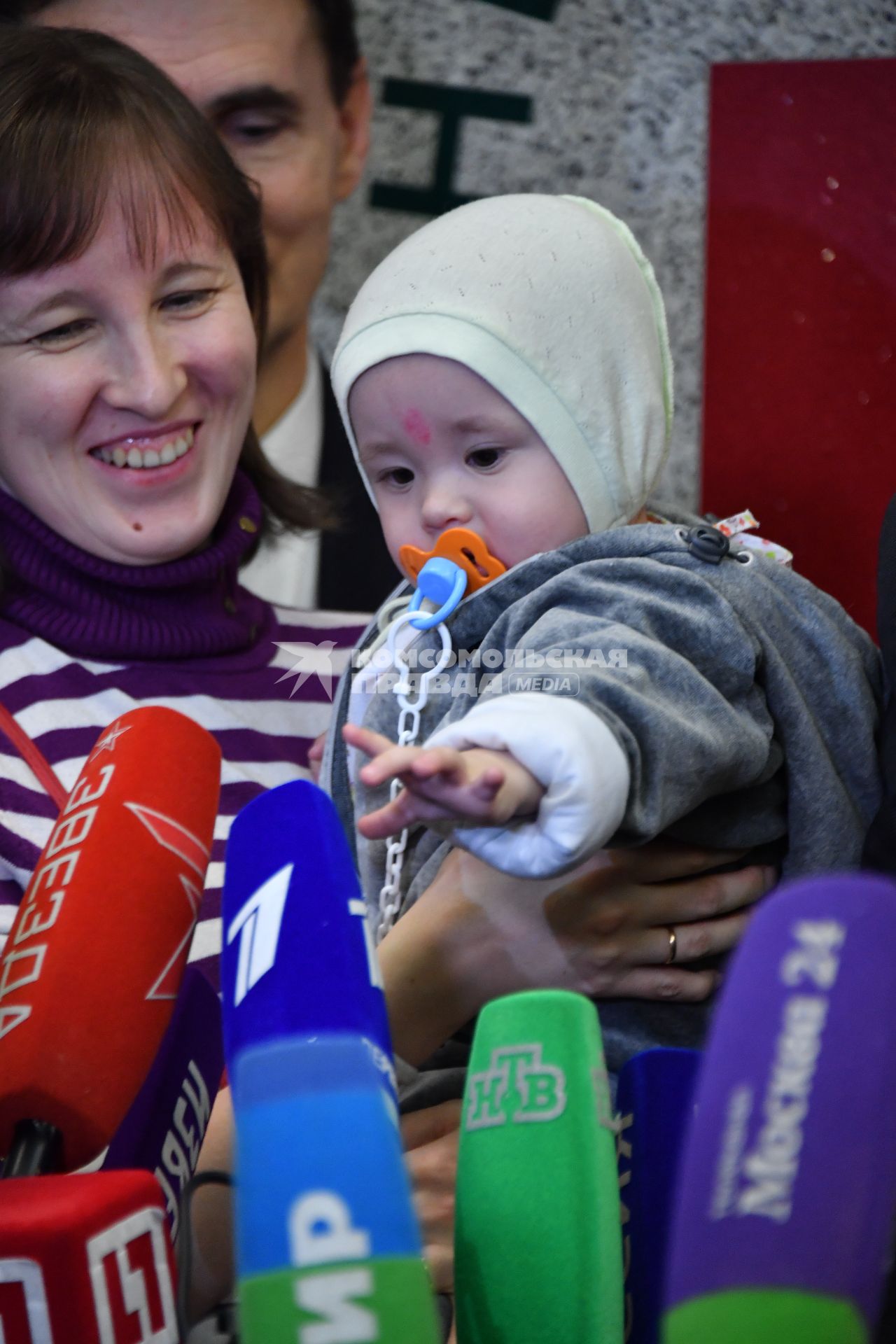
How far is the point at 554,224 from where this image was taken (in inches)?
45.2

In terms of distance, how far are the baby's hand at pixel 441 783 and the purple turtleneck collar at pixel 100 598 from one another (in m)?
0.69

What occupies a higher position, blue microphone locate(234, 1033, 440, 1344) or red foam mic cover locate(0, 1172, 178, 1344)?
blue microphone locate(234, 1033, 440, 1344)

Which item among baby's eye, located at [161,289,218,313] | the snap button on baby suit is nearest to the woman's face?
baby's eye, located at [161,289,218,313]

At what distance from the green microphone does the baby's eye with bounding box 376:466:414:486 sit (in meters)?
0.56

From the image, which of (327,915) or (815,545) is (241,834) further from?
(815,545)

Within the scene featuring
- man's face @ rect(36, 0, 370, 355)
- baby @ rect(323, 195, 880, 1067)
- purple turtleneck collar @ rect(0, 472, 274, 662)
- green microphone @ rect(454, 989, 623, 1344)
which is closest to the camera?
green microphone @ rect(454, 989, 623, 1344)

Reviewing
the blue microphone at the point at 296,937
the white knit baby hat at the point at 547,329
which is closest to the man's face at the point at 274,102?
the white knit baby hat at the point at 547,329

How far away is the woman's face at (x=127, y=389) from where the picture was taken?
1.28 meters

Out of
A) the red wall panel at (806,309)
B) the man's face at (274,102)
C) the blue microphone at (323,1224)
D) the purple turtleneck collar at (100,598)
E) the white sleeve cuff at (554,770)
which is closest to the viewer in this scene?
the blue microphone at (323,1224)

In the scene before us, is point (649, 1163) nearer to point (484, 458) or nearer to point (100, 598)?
point (484, 458)

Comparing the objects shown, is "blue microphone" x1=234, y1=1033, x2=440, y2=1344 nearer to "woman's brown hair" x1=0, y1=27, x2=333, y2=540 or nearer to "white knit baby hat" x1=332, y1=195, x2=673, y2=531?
"white knit baby hat" x1=332, y1=195, x2=673, y2=531

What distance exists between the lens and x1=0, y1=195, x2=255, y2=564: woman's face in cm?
128

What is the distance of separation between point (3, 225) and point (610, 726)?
764 mm

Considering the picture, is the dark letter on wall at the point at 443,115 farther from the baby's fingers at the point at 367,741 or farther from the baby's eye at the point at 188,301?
the baby's fingers at the point at 367,741
